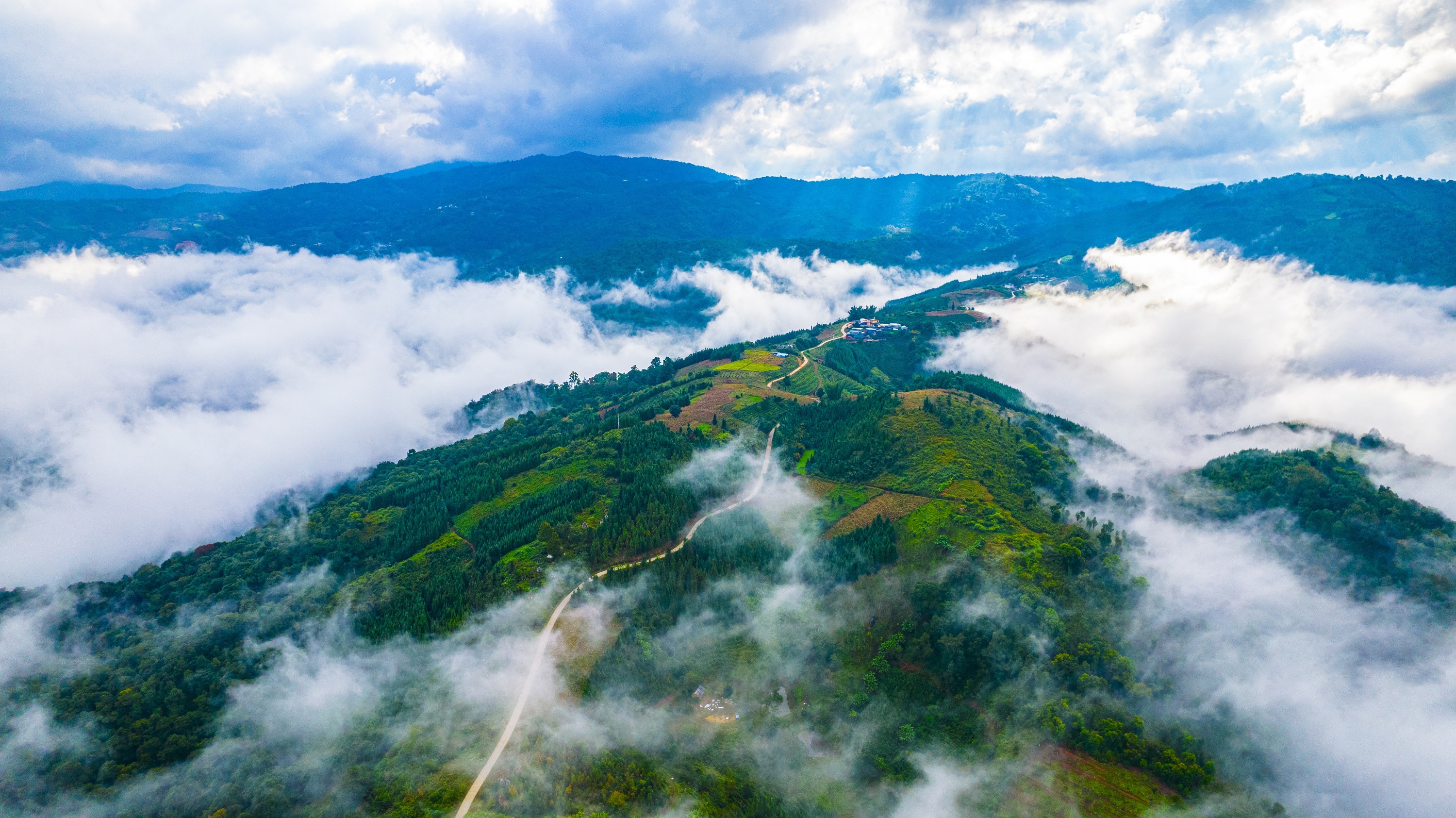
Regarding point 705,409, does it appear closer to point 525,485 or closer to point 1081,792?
point 525,485

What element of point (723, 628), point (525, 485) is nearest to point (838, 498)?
point (723, 628)

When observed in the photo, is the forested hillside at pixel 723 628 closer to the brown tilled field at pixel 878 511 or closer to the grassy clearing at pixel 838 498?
the brown tilled field at pixel 878 511

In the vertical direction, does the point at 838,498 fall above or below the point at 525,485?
below

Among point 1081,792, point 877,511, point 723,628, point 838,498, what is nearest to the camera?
point 1081,792

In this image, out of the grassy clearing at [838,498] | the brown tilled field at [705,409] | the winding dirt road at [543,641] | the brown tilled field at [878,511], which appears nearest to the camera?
the winding dirt road at [543,641]

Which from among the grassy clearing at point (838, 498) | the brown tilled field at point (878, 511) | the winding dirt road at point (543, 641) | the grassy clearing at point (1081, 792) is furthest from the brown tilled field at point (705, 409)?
the grassy clearing at point (1081, 792)

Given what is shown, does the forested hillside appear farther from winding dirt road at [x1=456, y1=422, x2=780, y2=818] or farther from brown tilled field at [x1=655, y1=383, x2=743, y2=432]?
brown tilled field at [x1=655, y1=383, x2=743, y2=432]

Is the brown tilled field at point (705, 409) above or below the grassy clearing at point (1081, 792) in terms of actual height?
above
